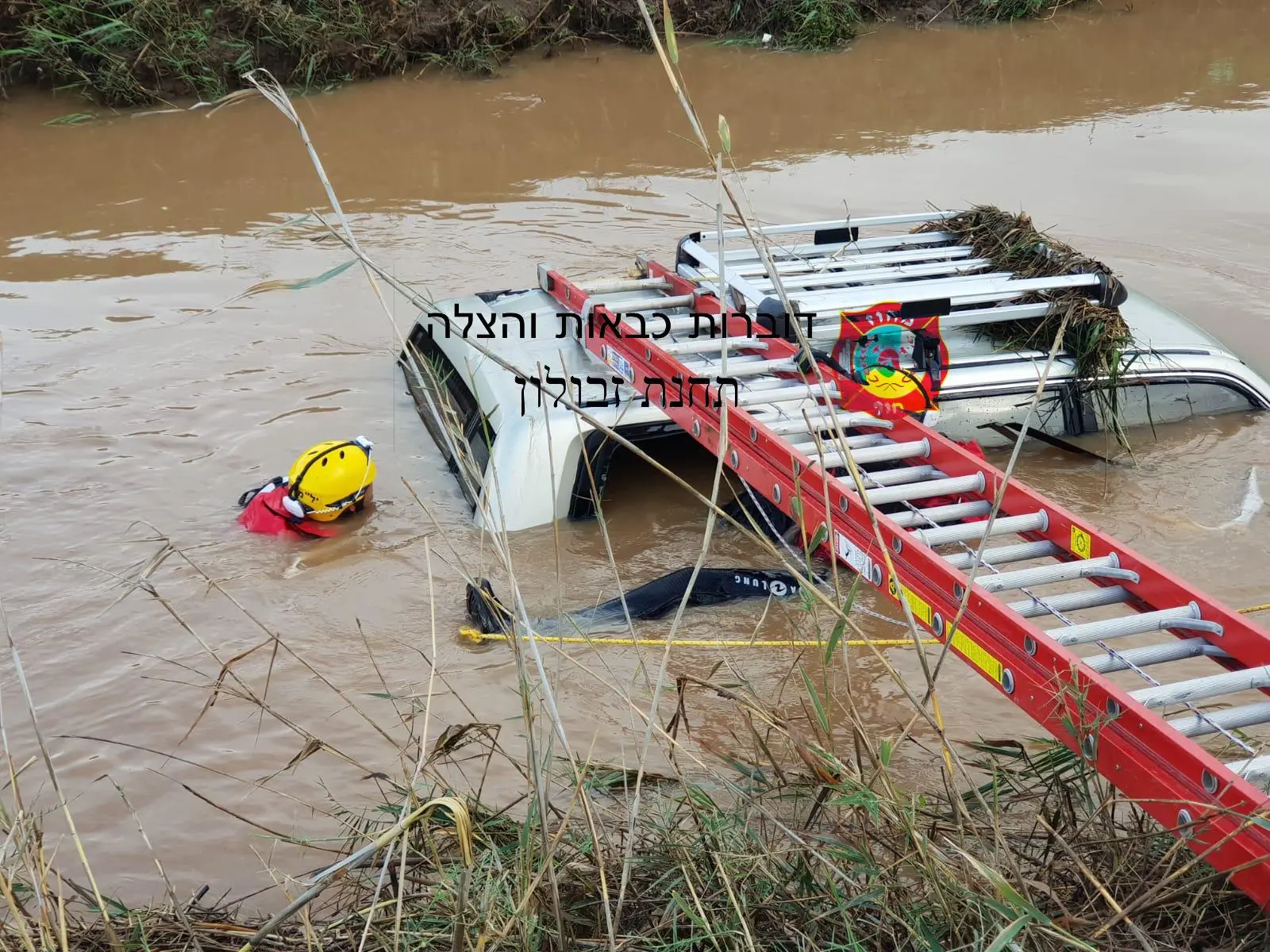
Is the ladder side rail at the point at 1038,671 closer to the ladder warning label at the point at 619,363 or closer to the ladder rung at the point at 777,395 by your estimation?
the ladder rung at the point at 777,395

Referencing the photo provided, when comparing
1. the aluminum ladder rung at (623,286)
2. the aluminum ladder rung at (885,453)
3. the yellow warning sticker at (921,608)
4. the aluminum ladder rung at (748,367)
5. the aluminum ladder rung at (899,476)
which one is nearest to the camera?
the yellow warning sticker at (921,608)

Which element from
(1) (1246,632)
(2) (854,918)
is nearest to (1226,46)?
(1) (1246,632)

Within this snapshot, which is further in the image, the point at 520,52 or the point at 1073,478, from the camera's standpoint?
the point at 520,52

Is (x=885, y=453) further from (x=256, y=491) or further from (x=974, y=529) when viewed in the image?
(x=256, y=491)

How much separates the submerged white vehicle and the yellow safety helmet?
0.38 m

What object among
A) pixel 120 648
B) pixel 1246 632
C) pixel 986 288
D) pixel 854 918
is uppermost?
pixel 986 288

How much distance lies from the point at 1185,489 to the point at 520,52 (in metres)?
8.04

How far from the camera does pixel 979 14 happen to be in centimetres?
1196

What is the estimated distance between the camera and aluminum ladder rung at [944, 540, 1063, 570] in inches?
126

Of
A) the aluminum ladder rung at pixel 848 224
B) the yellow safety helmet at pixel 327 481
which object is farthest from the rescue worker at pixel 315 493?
the aluminum ladder rung at pixel 848 224

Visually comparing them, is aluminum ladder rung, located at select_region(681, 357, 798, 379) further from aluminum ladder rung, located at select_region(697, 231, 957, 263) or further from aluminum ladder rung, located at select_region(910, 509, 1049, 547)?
aluminum ladder rung, located at select_region(697, 231, 957, 263)

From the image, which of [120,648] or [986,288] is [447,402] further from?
[986,288]

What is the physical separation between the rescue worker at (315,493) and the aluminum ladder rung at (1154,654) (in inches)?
118

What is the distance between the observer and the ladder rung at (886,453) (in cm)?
384
